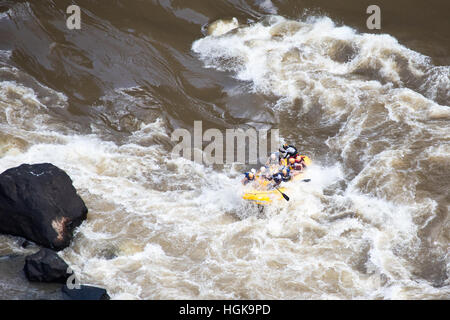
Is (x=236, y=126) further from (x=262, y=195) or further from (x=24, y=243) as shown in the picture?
(x=24, y=243)

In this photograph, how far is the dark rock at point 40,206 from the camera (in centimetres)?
771

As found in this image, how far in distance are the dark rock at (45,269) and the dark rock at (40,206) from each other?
67 centimetres

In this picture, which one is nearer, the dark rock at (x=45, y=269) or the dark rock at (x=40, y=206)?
the dark rock at (x=45, y=269)

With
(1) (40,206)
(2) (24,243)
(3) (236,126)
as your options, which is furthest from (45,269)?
(3) (236,126)

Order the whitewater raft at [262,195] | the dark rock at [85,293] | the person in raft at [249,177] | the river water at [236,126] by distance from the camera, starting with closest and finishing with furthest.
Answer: the dark rock at [85,293], the river water at [236,126], the whitewater raft at [262,195], the person in raft at [249,177]

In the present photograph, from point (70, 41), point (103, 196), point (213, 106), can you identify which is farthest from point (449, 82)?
point (70, 41)

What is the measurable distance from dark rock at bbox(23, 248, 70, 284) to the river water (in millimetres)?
180

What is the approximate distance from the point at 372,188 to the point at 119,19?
7.87 metres

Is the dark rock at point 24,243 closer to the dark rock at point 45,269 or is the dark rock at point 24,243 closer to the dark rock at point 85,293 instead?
the dark rock at point 45,269

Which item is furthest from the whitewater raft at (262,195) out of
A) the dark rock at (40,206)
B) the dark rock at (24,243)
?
the dark rock at (24,243)

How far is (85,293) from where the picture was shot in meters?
6.80

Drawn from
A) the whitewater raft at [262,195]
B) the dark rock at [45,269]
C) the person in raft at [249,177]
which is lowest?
the dark rock at [45,269]

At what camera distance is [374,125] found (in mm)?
10562

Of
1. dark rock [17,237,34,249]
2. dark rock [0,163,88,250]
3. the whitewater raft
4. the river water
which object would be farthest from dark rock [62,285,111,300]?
the whitewater raft
